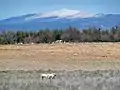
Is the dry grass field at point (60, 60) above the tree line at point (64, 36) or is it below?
above

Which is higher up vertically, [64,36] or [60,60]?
[60,60]

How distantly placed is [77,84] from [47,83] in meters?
1.39

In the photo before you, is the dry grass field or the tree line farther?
the tree line

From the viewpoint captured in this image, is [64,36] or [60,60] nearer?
[60,60]

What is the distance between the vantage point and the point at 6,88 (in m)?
16.9

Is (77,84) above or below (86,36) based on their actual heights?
above

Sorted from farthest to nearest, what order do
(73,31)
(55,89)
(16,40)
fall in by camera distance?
(73,31) → (16,40) → (55,89)

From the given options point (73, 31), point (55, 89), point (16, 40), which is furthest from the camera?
point (73, 31)

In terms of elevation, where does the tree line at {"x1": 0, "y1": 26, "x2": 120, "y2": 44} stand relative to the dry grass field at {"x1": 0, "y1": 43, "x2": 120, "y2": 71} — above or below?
below

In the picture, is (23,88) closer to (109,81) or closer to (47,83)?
(47,83)

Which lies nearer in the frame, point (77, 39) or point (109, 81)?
point (109, 81)

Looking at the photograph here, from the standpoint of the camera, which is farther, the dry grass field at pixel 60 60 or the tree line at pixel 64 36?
the tree line at pixel 64 36

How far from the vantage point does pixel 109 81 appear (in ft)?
61.8

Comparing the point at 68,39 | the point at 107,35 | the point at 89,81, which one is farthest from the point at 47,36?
the point at 89,81
